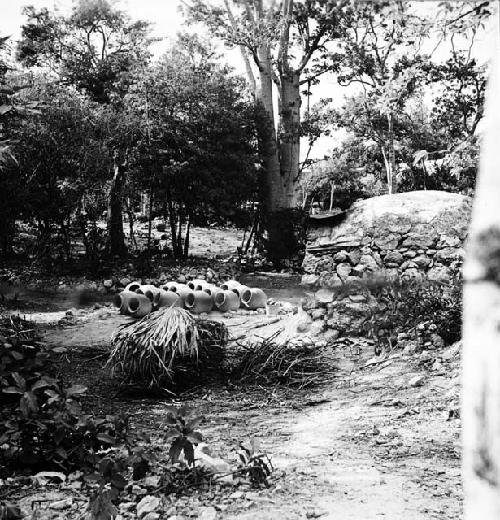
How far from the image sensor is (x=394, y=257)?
630 cm

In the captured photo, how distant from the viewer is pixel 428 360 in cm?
499

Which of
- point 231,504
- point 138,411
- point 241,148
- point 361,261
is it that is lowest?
point 138,411

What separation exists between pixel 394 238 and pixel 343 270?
64 centimetres

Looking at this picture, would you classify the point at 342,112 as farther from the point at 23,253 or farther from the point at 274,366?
the point at 274,366

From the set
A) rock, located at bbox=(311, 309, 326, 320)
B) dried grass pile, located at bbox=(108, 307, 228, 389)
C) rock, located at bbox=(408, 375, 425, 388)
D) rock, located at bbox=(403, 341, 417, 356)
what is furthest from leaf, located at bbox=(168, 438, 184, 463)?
rock, located at bbox=(311, 309, 326, 320)

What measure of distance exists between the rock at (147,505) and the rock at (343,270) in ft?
14.7

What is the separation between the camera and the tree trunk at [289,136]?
1672 centimetres

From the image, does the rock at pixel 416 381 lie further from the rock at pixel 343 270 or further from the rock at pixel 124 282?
the rock at pixel 124 282

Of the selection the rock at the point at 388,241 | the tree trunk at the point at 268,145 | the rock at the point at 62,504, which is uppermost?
the tree trunk at the point at 268,145

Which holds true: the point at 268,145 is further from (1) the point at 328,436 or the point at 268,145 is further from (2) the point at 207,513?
(2) the point at 207,513

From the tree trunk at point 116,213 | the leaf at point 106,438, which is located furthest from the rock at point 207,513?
the tree trunk at point 116,213

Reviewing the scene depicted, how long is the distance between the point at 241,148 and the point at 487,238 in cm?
1512

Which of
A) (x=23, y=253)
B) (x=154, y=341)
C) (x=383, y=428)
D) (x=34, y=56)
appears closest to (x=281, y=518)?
(x=383, y=428)

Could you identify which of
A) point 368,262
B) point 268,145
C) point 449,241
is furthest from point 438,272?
point 268,145
